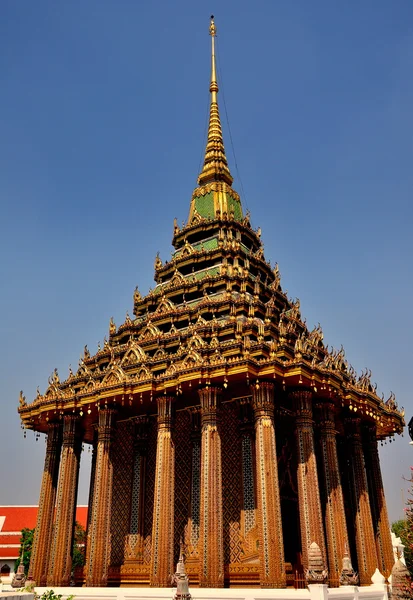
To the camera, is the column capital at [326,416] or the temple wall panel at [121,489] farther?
the temple wall panel at [121,489]

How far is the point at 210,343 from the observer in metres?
25.3

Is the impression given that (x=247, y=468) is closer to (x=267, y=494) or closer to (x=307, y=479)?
(x=307, y=479)

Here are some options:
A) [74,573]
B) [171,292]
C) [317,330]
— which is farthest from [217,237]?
[74,573]

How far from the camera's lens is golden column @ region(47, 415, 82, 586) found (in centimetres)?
2538

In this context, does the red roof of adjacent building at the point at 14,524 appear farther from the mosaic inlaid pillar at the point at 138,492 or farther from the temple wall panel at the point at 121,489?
the mosaic inlaid pillar at the point at 138,492

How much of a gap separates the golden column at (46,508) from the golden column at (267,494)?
11.3 metres

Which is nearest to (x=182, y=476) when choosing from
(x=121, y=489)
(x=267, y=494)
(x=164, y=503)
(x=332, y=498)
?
(x=164, y=503)

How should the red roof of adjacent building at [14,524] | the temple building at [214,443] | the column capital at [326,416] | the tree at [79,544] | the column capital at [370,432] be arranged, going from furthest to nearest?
the red roof of adjacent building at [14,524] < the tree at [79,544] < the column capital at [370,432] < the column capital at [326,416] < the temple building at [214,443]

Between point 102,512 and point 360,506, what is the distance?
11.9 metres

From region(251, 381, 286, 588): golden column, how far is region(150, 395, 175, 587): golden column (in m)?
3.75

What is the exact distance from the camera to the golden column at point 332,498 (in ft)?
76.2

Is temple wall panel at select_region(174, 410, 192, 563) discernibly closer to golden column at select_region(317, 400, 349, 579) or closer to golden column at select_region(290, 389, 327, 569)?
golden column at select_region(290, 389, 327, 569)

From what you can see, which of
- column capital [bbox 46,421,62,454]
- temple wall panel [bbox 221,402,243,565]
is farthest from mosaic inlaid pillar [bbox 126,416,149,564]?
temple wall panel [bbox 221,402,243,565]

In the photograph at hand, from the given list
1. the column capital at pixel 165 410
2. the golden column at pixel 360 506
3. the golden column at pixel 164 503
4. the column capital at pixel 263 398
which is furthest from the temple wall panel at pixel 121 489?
the golden column at pixel 360 506
